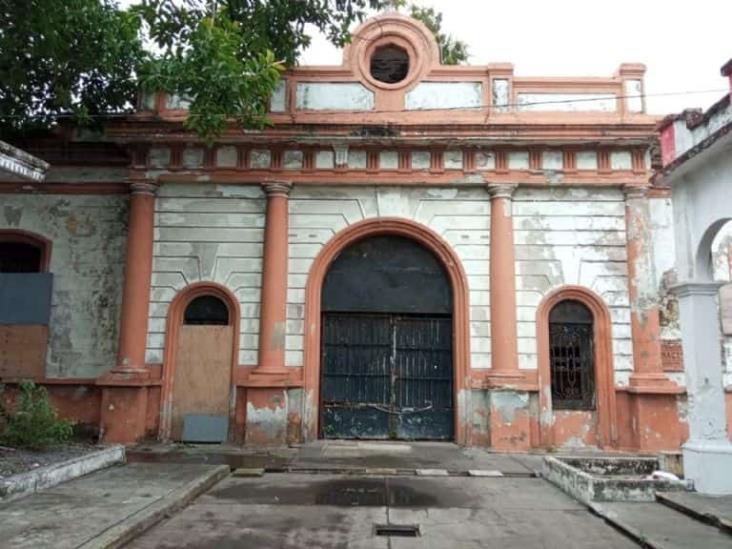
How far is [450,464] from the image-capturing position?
948 centimetres

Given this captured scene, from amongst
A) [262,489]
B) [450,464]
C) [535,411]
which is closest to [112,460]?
[262,489]

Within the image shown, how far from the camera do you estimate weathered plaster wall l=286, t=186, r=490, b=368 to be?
1162cm

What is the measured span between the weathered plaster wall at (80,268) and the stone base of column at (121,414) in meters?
0.81

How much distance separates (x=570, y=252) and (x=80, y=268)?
9.00 meters

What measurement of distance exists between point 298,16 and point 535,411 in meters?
A: 7.88

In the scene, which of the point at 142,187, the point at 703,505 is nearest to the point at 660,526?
the point at 703,505

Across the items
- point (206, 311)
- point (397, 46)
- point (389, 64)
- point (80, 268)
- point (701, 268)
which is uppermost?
point (397, 46)

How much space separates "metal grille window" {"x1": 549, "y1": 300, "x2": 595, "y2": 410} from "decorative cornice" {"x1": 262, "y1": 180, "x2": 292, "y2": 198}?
208 inches

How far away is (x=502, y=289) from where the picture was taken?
1125 cm

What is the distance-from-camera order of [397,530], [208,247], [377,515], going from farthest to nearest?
[208,247] < [377,515] < [397,530]

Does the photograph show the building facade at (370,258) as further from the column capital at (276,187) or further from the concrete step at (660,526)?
the concrete step at (660,526)

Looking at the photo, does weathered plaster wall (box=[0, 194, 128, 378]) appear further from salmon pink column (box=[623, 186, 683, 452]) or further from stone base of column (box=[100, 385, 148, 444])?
salmon pink column (box=[623, 186, 683, 452])

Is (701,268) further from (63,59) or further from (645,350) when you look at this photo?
(63,59)

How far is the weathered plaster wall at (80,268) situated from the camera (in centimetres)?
1164
